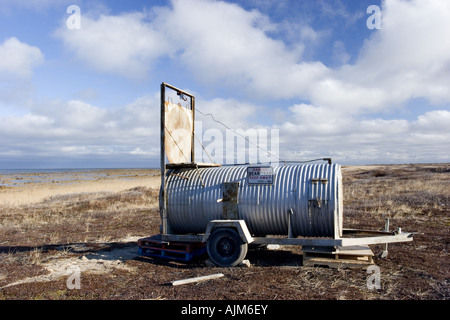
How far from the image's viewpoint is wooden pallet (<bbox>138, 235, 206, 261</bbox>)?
31.7ft

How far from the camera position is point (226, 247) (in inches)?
353

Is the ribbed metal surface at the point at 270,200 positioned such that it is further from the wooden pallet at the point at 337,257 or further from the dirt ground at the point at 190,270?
the dirt ground at the point at 190,270

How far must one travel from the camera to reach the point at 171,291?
7078 mm

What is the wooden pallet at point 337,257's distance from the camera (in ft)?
27.2

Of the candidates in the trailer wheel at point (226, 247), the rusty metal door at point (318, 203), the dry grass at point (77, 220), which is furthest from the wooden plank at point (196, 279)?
the dry grass at point (77, 220)

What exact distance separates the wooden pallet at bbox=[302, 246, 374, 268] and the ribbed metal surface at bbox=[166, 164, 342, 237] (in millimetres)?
412

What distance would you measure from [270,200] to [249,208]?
577 millimetres

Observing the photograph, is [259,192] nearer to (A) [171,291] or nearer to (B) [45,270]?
(A) [171,291]

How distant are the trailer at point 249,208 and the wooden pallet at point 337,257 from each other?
0.08 ft

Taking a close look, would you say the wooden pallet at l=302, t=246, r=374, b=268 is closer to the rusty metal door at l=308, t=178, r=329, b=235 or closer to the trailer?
the trailer

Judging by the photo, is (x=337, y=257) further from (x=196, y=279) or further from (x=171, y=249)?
(x=171, y=249)

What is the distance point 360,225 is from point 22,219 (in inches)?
617

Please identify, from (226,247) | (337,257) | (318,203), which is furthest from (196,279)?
(337,257)
